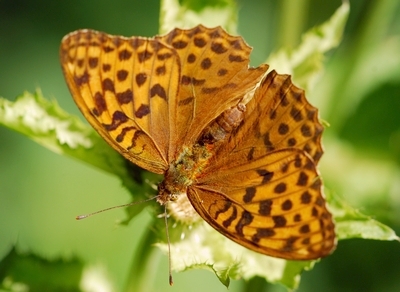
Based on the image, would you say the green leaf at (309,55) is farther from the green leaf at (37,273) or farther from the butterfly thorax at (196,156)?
the green leaf at (37,273)

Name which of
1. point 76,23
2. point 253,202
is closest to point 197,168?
point 253,202

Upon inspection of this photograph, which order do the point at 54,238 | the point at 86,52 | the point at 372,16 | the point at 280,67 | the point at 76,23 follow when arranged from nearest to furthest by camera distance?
1. the point at 86,52
2. the point at 280,67
3. the point at 372,16
4. the point at 54,238
5. the point at 76,23

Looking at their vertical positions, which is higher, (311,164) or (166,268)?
(311,164)

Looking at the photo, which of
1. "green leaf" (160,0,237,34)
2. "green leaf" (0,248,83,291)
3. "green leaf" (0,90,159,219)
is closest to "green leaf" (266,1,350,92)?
"green leaf" (160,0,237,34)

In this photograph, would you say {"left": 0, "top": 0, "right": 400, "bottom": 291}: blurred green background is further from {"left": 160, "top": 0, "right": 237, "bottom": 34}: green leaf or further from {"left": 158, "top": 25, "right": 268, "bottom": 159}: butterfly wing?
{"left": 158, "top": 25, "right": 268, "bottom": 159}: butterfly wing

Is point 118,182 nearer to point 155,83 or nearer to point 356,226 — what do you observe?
point 155,83

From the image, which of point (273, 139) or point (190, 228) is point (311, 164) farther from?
point (190, 228)
